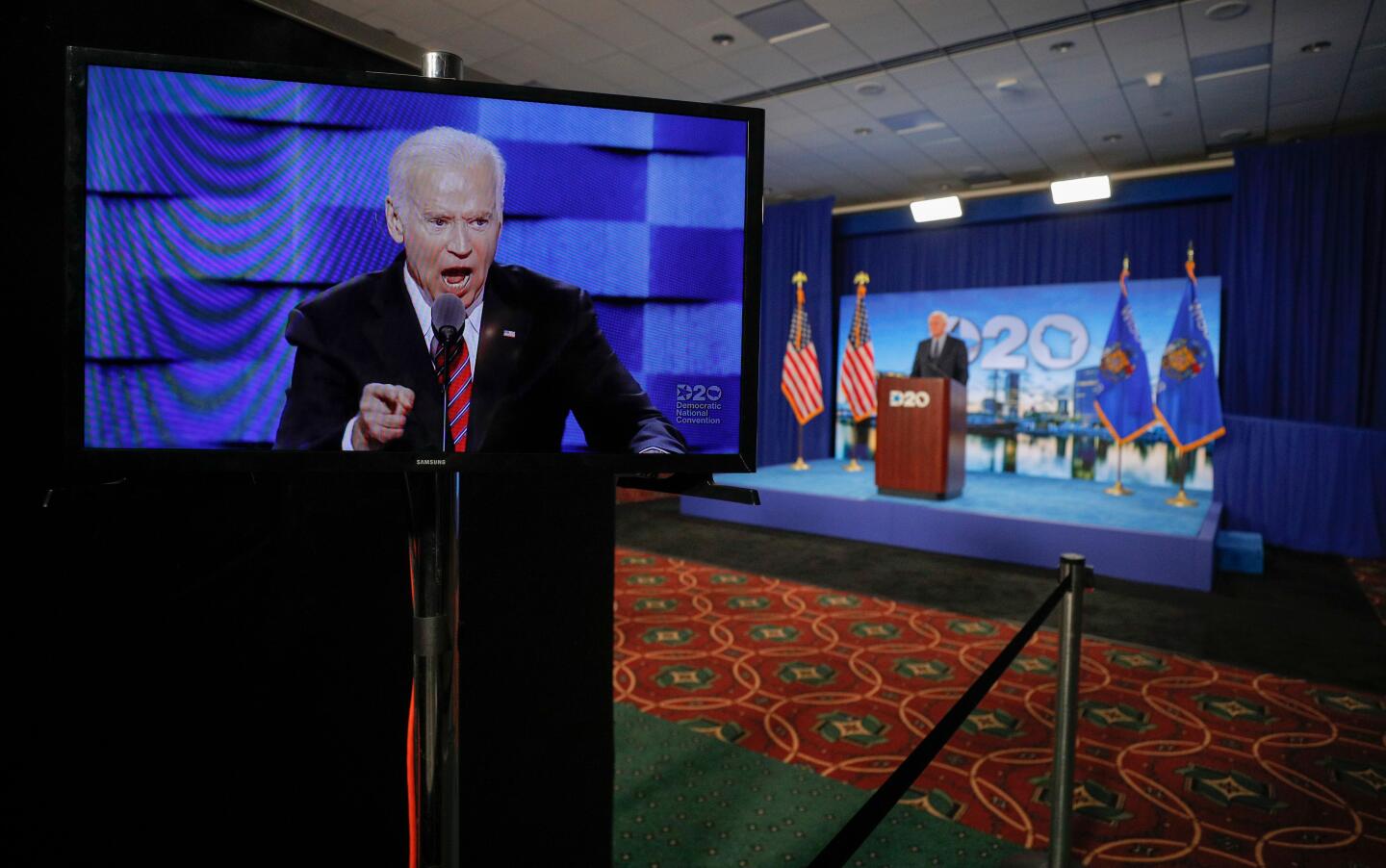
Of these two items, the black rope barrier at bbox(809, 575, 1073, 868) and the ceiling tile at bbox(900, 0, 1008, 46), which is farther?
the ceiling tile at bbox(900, 0, 1008, 46)

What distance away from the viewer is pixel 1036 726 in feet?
8.14

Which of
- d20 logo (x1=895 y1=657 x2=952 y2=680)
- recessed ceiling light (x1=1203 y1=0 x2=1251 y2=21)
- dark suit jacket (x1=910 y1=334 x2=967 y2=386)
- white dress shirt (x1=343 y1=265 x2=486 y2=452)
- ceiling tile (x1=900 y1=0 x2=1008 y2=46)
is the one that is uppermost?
ceiling tile (x1=900 y1=0 x2=1008 y2=46)

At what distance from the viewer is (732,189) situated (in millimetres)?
841

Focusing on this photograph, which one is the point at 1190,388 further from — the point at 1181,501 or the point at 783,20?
the point at 783,20

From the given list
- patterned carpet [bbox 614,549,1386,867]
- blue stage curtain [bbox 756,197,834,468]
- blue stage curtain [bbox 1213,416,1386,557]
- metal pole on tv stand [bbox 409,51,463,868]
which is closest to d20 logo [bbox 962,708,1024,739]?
patterned carpet [bbox 614,549,1386,867]

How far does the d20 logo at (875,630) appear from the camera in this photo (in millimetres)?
3369

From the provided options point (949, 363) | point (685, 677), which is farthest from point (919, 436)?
point (685, 677)

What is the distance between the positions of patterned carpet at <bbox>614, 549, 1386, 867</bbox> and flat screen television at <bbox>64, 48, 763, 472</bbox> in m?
1.69

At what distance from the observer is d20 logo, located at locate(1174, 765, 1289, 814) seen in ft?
6.66

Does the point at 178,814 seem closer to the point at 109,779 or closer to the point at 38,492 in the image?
the point at 109,779

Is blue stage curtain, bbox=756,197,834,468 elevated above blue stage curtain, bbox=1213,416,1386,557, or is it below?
above

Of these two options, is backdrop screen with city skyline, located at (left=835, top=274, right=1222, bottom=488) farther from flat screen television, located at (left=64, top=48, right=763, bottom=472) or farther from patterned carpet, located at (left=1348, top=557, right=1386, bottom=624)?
flat screen television, located at (left=64, top=48, right=763, bottom=472)

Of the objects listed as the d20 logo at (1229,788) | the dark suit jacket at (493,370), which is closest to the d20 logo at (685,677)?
the d20 logo at (1229,788)

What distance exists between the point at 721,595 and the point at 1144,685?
192 centimetres
